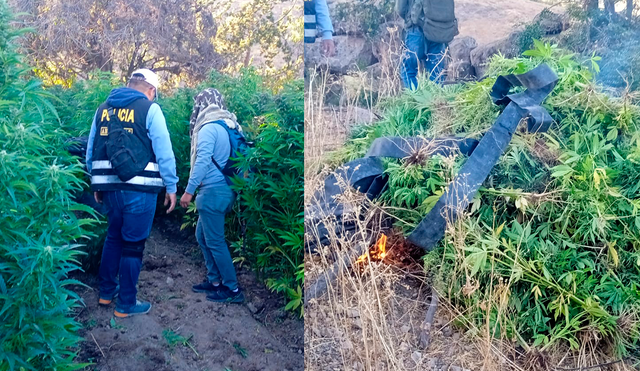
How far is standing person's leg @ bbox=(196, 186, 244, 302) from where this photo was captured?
254 cm

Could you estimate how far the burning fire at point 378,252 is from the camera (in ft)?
8.57

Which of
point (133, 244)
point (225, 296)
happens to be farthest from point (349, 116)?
point (133, 244)

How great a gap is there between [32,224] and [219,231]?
78 cm

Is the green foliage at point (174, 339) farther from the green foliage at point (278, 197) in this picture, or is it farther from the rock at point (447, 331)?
the rock at point (447, 331)

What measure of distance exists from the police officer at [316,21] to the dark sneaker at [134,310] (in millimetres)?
1402

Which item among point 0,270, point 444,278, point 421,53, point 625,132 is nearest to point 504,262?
point 444,278

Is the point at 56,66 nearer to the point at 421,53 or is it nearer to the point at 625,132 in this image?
the point at 421,53

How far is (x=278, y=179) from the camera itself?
261cm

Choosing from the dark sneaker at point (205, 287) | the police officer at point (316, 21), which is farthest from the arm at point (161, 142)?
the police officer at point (316, 21)

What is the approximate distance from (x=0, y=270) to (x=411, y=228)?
1.72 metres

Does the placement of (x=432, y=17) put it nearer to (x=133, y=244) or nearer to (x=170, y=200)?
(x=170, y=200)

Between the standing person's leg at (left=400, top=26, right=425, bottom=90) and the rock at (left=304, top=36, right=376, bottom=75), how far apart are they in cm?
16

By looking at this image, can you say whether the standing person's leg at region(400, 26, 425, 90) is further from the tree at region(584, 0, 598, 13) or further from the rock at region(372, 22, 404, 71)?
the tree at region(584, 0, 598, 13)

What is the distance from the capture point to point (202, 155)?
2.49 metres
